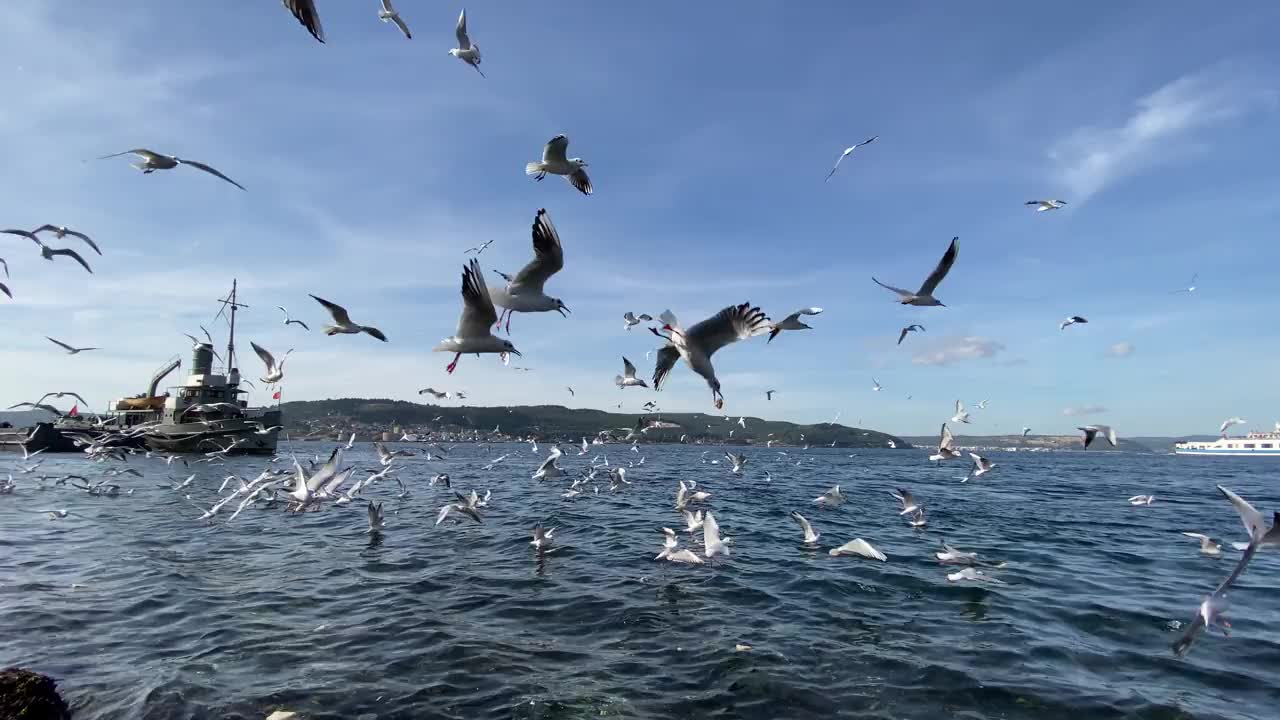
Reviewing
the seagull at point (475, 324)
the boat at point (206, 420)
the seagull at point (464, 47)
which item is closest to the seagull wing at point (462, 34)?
the seagull at point (464, 47)

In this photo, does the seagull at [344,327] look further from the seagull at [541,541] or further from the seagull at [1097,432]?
the seagull at [1097,432]

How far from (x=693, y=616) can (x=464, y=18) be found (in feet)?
31.3

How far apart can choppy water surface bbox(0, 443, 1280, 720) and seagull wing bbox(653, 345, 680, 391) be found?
3349 millimetres

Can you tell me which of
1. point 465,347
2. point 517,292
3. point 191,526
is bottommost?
point 191,526

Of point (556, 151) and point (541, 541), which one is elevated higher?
point (556, 151)

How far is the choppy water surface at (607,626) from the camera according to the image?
609 cm

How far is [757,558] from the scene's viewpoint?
498 inches

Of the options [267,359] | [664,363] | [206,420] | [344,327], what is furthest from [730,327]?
[206,420]

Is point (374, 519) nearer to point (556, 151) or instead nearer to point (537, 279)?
point (537, 279)

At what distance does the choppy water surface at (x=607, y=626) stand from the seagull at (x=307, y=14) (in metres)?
6.56

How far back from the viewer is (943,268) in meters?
10.0

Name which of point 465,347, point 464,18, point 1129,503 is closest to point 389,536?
point 465,347

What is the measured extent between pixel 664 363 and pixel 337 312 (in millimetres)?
5029

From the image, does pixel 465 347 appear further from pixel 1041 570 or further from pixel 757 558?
pixel 1041 570
